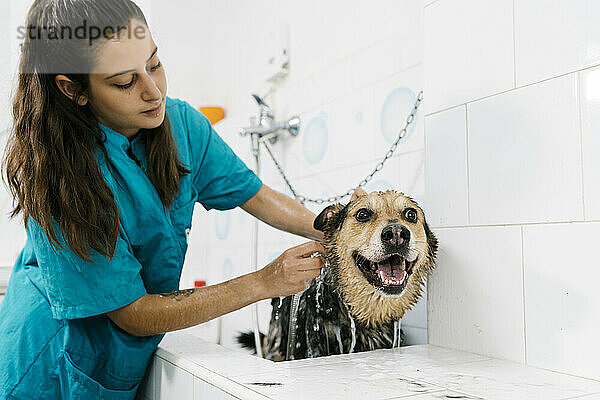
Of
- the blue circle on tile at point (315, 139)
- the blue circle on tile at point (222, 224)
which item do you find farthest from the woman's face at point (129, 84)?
the blue circle on tile at point (222, 224)

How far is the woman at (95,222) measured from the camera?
1.03 metres

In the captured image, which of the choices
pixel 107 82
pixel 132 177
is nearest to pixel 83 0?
pixel 107 82

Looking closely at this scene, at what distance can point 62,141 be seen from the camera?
1.07 meters

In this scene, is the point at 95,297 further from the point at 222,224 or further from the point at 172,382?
the point at 222,224

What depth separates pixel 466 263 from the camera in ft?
Result: 3.65

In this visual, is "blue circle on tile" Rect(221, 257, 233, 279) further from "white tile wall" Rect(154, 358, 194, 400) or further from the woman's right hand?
the woman's right hand

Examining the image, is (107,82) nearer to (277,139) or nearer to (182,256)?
(182,256)

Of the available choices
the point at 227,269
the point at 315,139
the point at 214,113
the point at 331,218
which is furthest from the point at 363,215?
the point at 214,113

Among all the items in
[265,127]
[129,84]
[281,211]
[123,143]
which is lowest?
[281,211]

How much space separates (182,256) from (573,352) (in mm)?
776

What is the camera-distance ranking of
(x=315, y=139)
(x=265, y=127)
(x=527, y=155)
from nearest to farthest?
(x=527, y=155), (x=315, y=139), (x=265, y=127)

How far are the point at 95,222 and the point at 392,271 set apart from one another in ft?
1.81

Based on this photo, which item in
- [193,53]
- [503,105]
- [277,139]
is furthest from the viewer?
[193,53]

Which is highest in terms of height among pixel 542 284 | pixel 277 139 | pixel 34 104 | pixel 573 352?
pixel 277 139
